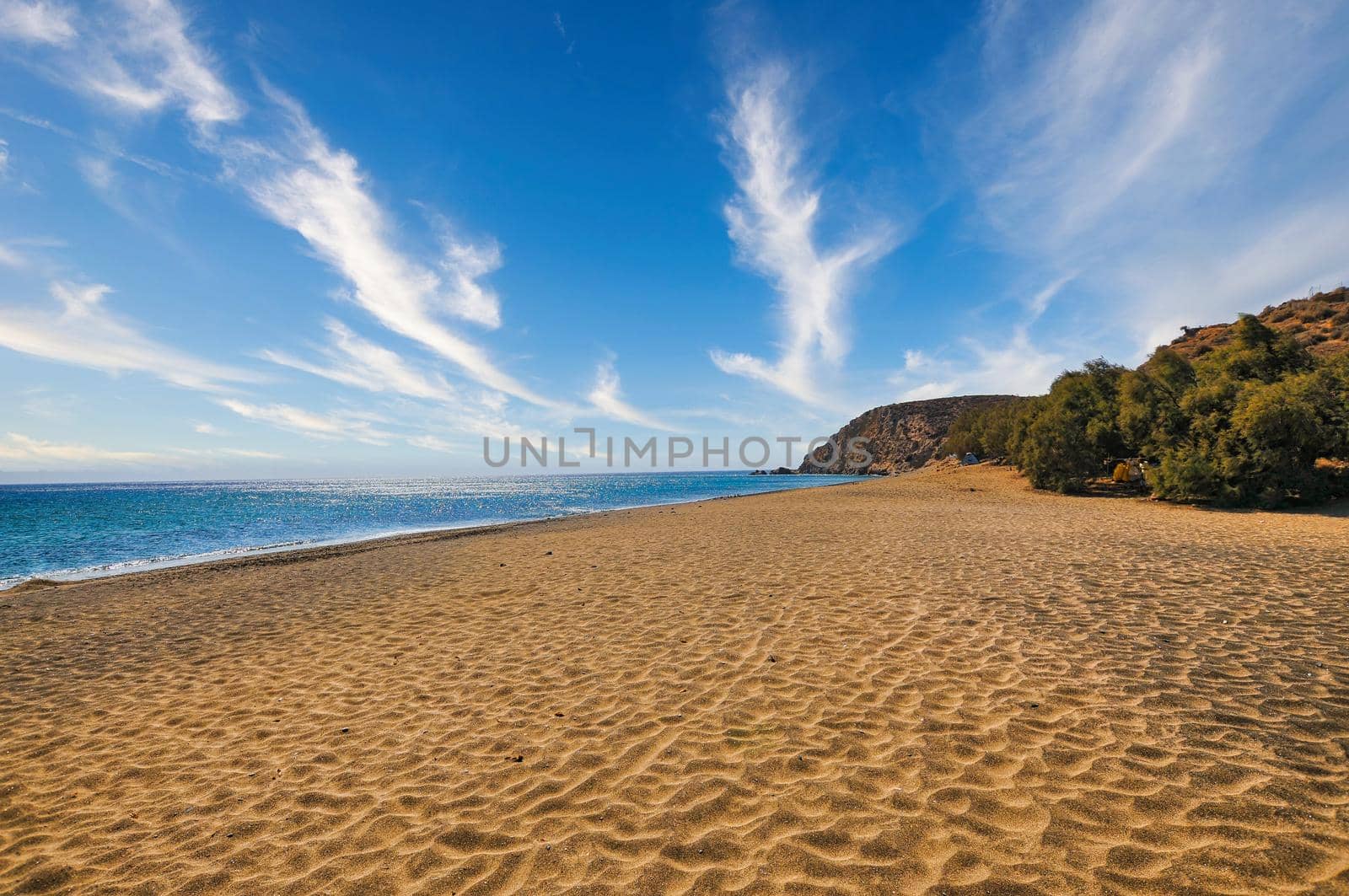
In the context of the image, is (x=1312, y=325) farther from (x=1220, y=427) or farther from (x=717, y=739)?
(x=717, y=739)

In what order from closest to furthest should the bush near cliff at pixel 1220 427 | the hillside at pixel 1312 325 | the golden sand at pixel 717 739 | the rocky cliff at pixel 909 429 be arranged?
1. the golden sand at pixel 717 739
2. the bush near cliff at pixel 1220 427
3. the hillside at pixel 1312 325
4. the rocky cliff at pixel 909 429

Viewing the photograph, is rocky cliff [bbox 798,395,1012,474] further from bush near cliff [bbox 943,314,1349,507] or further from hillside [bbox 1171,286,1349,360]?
bush near cliff [bbox 943,314,1349,507]

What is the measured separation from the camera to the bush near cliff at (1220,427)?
67.2 ft

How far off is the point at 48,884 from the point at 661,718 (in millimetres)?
4597

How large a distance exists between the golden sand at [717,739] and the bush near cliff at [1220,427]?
13143 mm

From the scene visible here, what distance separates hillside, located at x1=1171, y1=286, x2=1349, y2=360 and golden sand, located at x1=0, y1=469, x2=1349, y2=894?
48520 mm

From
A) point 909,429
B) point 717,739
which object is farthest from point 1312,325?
point 909,429

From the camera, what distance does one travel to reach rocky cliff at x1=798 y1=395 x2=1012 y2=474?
135 metres

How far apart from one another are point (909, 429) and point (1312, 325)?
313 ft

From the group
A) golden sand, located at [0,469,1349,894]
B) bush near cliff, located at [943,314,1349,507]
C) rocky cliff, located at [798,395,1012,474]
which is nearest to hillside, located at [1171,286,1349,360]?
bush near cliff, located at [943,314,1349,507]

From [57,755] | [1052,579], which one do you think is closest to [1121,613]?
[1052,579]

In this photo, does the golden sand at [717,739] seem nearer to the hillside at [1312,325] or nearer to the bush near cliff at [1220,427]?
the bush near cliff at [1220,427]

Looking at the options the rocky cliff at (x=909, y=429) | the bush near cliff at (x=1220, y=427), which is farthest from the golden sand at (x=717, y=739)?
the rocky cliff at (x=909, y=429)

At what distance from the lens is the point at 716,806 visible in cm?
411
